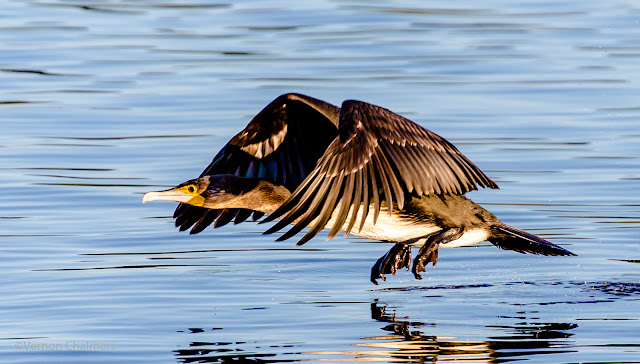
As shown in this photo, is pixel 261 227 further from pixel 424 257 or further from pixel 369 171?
pixel 369 171

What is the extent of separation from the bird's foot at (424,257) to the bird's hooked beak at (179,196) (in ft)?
4.24

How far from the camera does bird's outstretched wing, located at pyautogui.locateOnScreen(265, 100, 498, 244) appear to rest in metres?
6.82

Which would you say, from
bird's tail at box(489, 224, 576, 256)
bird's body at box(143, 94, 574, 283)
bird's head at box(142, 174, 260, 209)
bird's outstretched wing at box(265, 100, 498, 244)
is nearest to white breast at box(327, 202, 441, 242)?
bird's body at box(143, 94, 574, 283)

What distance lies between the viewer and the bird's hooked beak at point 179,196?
25.3 feet

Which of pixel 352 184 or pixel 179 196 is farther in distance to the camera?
pixel 179 196

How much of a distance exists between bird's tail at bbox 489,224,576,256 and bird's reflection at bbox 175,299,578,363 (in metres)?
1.01

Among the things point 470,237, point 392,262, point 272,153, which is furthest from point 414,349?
point 272,153

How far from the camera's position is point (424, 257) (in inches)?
317

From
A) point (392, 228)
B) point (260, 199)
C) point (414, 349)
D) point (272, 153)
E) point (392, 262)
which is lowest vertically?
point (414, 349)

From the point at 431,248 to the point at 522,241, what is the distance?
650 millimetres

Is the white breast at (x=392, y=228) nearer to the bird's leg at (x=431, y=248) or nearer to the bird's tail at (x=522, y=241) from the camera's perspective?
the bird's leg at (x=431, y=248)

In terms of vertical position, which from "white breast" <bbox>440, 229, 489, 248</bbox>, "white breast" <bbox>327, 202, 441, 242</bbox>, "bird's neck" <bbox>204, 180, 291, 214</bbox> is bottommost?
"white breast" <bbox>440, 229, 489, 248</bbox>

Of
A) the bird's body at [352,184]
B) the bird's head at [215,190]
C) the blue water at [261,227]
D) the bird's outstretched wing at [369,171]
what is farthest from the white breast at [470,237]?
the bird's head at [215,190]

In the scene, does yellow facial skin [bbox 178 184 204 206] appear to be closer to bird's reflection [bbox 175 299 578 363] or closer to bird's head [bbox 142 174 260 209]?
bird's head [bbox 142 174 260 209]
